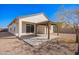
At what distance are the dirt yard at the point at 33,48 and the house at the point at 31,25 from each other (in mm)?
304

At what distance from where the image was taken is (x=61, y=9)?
18.5 feet

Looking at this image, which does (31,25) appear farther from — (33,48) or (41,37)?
(33,48)

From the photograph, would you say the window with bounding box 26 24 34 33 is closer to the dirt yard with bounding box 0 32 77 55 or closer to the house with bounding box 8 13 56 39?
the house with bounding box 8 13 56 39

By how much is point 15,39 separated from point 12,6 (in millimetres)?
911

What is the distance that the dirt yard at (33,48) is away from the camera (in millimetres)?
5637

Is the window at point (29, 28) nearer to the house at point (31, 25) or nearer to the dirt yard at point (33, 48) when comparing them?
the house at point (31, 25)

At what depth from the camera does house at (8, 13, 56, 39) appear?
19.0ft

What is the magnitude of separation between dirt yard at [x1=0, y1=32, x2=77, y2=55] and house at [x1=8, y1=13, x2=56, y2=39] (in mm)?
304

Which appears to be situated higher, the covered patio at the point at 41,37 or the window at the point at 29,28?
the window at the point at 29,28

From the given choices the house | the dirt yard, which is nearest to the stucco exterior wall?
the house

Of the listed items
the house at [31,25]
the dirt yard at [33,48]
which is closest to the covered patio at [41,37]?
the house at [31,25]

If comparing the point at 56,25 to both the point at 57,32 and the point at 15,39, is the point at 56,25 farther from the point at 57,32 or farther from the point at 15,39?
the point at 15,39

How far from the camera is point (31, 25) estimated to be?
19.7 ft

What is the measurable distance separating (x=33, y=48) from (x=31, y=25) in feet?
2.25
